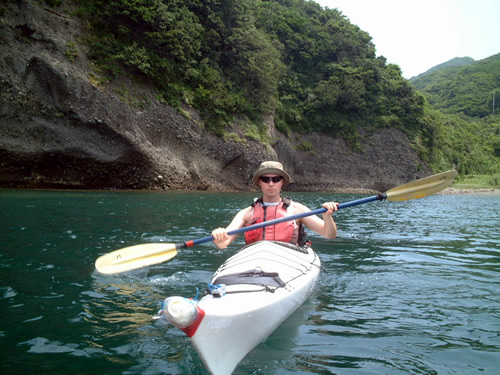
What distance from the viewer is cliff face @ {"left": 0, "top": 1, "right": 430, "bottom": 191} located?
1620cm

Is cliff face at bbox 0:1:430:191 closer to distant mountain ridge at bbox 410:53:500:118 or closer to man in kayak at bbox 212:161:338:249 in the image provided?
man in kayak at bbox 212:161:338:249

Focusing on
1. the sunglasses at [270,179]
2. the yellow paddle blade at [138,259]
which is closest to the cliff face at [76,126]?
the yellow paddle blade at [138,259]

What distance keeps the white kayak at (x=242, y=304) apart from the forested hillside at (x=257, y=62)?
18106mm

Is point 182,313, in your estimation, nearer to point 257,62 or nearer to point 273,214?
point 273,214

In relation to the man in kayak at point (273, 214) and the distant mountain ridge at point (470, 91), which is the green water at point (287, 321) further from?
the distant mountain ridge at point (470, 91)

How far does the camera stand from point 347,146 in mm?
33750

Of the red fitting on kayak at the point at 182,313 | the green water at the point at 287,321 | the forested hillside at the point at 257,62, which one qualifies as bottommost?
the green water at the point at 287,321

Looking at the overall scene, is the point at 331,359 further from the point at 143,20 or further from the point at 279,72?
the point at 279,72

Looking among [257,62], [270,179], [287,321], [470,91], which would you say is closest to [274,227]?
[270,179]

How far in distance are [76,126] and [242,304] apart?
17.2 metres

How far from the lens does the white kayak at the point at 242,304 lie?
88.8 inches

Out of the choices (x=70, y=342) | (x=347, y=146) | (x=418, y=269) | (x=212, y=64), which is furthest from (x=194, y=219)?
(x=347, y=146)

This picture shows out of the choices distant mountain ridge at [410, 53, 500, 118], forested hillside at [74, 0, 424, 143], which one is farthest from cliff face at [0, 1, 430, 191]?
distant mountain ridge at [410, 53, 500, 118]

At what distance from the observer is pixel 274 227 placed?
4.29m
